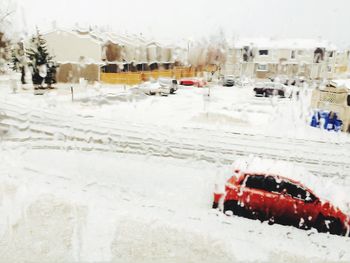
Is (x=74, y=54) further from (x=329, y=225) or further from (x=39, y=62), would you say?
(x=329, y=225)

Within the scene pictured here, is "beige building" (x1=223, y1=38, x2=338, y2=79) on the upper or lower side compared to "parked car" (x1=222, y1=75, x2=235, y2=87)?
upper

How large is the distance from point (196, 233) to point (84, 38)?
104 feet

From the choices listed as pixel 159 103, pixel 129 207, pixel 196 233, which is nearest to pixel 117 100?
pixel 159 103

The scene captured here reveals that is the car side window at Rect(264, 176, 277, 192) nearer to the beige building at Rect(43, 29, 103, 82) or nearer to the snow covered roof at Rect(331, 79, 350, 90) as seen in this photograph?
the snow covered roof at Rect(331, 79, 350, 90)

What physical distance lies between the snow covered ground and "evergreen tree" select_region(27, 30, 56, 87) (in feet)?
38.4

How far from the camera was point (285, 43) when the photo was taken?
1928 inches

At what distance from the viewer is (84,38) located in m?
33.7

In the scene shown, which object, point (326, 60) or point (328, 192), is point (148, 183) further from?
point (326, 60)

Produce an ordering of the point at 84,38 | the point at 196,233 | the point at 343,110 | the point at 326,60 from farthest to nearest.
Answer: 1. the point at 326,60
2. the point at 84,38
3. the point at 343,110
4. the point at 196,233

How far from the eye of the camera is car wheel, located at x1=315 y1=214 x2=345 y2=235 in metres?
Result: 6.79

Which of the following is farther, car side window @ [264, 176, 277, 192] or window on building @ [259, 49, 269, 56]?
window on building @ [259, 49, 269, 56]

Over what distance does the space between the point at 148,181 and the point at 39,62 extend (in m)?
25.2

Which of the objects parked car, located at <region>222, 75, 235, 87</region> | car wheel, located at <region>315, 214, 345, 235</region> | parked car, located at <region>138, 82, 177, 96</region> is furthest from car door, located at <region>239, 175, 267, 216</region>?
parked car, located at <region>222, 75, 235, 87</region>

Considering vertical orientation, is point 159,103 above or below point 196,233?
above
